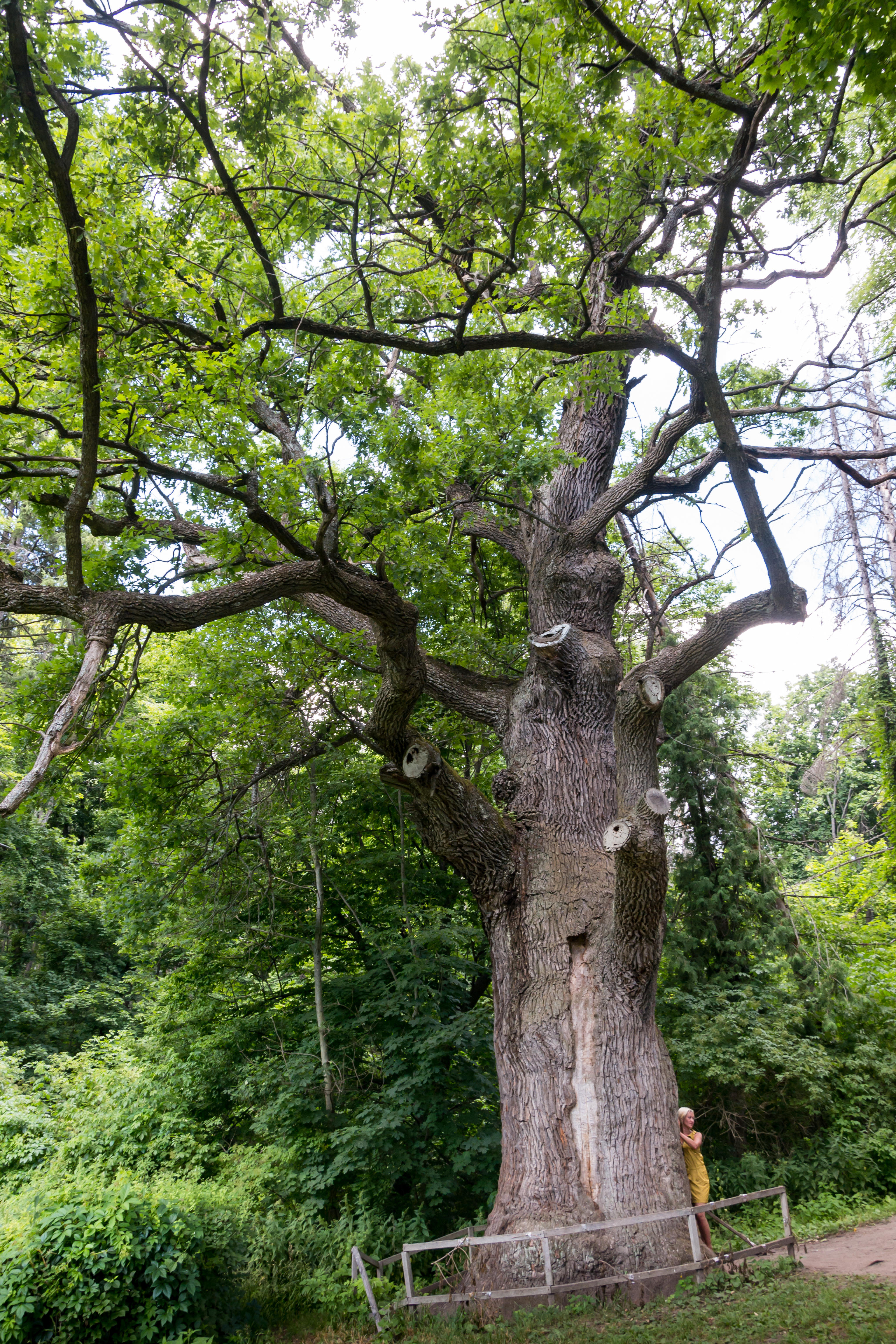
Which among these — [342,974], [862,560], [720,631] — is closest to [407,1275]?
[342,974]

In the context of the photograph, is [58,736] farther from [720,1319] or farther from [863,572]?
[863,572]

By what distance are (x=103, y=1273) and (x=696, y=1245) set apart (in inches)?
170

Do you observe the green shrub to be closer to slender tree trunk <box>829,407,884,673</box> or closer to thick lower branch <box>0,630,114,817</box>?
thick lower branch <box>0,630,114,817</box>

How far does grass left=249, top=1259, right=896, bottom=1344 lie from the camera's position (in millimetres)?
4531

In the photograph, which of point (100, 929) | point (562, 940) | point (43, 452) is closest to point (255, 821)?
point (562, 940)

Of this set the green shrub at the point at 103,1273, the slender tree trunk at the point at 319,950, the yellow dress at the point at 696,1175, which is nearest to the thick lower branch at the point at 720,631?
the yellow dress at the point at 696,1175

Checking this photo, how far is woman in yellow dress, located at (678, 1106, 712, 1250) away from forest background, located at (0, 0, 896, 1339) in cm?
222

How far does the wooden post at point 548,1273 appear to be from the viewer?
5535 mm

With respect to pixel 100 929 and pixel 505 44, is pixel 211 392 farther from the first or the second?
pixel 100 929

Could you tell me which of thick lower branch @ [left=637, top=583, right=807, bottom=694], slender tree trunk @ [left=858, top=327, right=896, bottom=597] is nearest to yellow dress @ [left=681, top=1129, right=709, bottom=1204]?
thick lower branch @ [left=637, top=583, right=807, bottom=694]

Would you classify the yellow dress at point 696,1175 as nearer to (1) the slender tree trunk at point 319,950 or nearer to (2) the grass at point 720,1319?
(2) the grass at point 720,1319

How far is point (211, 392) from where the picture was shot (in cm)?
709

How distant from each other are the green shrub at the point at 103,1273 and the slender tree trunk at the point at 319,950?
2.60m

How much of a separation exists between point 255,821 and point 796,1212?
8296 millimetres
